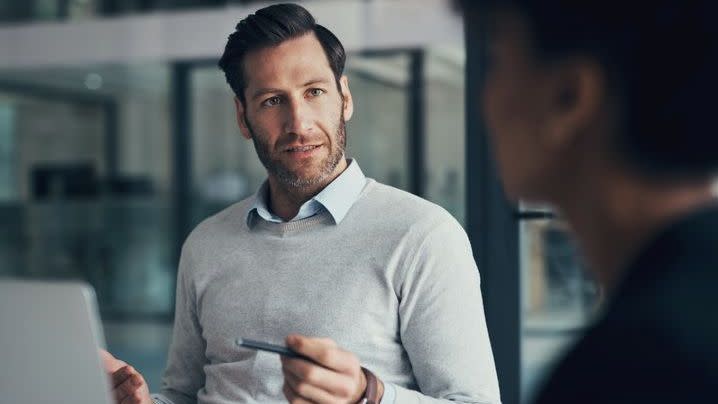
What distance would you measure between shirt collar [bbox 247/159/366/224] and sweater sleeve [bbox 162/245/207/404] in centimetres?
20

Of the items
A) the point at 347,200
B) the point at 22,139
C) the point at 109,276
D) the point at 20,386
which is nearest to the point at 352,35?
the point at 109,276

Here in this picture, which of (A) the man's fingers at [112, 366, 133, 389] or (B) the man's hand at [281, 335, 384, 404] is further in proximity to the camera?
(A) the man's fingers at [112, 366, 133, 389]

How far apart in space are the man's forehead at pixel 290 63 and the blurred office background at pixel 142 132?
2.99 metres

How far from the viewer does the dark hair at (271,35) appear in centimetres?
179

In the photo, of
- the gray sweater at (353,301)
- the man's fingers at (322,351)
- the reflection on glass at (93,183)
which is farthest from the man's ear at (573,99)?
the reflection on glass at (93,183)

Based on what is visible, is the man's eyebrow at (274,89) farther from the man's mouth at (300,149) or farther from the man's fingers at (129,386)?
the man's fingers at (129,386)

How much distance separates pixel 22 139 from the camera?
8.84 m

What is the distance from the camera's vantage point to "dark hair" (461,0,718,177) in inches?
23.4

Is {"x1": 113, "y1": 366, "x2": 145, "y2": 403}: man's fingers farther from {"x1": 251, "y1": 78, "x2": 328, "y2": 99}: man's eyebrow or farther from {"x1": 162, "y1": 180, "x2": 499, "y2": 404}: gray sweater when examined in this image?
{"x1": 251, "y1": 78, "x2": 328, "y2": 99}: man's eyebrow

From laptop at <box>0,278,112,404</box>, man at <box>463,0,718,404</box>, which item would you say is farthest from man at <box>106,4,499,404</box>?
man at <box>463,0,718,404</box>

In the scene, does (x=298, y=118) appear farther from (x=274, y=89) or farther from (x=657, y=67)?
(x=657, y=67)

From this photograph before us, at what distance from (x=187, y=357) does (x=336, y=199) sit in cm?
45

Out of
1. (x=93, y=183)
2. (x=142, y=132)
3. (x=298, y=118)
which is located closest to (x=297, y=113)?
(x=298, y=118)

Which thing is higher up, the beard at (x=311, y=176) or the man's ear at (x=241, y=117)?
the man's ear at (x=241, y=117)
